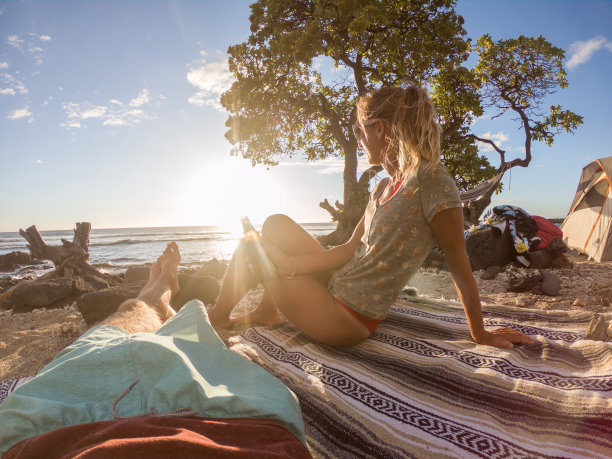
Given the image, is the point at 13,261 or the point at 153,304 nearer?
the point at 153,304

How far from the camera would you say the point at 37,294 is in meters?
4.66

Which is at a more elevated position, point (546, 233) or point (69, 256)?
point (546, 233)

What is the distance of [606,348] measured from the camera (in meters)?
1.73

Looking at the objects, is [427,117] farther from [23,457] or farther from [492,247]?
[492,247]

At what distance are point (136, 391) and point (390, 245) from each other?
1.44 metres

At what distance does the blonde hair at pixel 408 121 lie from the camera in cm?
191

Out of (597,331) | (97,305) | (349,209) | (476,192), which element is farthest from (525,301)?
(349,209)

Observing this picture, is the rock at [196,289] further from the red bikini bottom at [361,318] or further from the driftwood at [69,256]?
the driftwood at [69,256]

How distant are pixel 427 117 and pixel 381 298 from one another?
1.10m

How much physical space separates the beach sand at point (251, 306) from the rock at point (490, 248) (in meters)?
0.23

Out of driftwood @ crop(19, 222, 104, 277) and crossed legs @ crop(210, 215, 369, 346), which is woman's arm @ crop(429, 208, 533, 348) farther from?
driftwood @ crop(19, 222, 104, 277)

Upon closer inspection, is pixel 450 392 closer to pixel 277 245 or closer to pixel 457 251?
pixel 457 251

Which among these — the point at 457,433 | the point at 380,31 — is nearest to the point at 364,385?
the point at 457,433

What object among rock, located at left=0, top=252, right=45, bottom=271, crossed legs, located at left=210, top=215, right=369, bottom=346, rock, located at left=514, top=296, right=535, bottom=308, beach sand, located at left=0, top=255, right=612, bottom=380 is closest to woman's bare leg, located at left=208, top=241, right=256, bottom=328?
crossed legs, located at left=210, top=215, right=369, bottom=346
